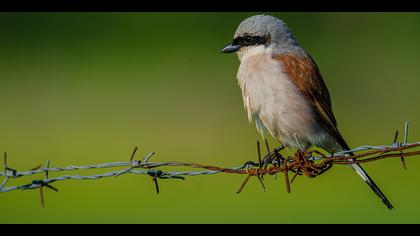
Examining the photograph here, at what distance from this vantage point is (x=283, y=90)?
6.36 meters

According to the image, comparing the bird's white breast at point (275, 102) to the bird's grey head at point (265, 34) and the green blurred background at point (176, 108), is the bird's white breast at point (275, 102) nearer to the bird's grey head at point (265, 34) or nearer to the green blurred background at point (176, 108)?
the bird's grey head at point (265, 34)

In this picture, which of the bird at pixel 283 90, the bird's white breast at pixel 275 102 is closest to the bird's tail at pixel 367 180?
the bird at pixel 283 90

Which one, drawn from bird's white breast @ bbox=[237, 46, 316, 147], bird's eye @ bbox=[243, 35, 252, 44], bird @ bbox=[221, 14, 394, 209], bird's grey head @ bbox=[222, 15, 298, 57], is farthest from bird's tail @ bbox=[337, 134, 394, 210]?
bird's eye @ bbox=[243, 35, 252, 44]

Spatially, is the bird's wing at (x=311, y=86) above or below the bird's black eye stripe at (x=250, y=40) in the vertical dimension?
below

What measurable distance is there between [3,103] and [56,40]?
3044 millimetres

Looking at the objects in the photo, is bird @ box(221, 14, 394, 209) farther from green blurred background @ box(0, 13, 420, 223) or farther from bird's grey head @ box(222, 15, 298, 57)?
green blurred background @ box(0, 13, 420, 223)

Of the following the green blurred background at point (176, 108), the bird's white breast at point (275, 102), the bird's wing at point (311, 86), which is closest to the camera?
the bird's white breast at point (275, 102)

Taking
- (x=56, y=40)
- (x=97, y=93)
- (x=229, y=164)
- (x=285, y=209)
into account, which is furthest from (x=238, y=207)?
(x=56, y=40)

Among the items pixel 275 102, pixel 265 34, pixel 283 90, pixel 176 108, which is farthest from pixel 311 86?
pixel 176 108

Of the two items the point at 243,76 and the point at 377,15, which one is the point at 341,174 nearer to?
the point at 243,76

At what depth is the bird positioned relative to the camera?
6.34m

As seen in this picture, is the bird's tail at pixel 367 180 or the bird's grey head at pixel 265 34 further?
the bird's grey head at pixel 265 34

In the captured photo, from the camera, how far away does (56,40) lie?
1683 centimetres

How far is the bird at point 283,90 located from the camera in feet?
20.8
